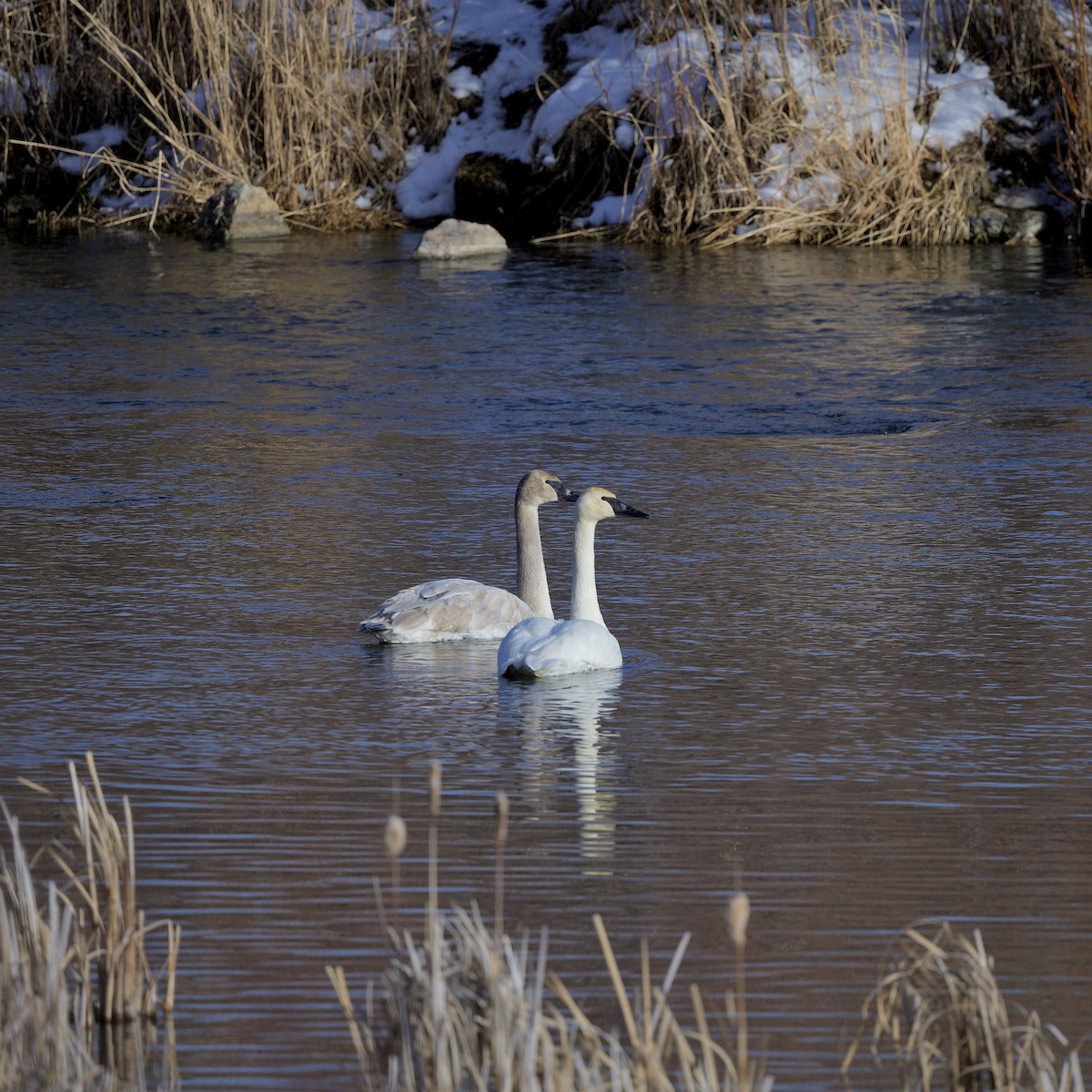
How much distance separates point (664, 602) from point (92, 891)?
14.1 feet

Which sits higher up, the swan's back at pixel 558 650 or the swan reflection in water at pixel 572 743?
the swan's back at pixel 558 650

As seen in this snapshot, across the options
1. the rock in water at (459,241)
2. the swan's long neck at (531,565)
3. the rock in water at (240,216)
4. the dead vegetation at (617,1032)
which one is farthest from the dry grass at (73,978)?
the rock in water at (240,216)

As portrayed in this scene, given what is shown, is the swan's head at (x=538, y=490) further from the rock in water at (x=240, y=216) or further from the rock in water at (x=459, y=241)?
the rock in water at (x=240, y=216)

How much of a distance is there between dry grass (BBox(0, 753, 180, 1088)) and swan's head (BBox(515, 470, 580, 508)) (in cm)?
391

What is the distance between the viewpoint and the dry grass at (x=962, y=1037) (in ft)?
11.8

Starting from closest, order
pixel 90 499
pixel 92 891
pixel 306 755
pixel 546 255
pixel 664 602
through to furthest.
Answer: pixel 92 891 → pixel 306 755 → pixel 664 602 → pixel 90 499 → pixel 546 255

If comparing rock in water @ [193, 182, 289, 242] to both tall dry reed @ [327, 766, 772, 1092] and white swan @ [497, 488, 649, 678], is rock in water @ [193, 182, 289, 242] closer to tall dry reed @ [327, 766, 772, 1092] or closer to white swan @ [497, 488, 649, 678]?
white swan @ [497, 488, 649, 678]

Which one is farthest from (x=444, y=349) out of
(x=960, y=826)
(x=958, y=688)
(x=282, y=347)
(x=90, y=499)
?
(x=960, y=826)

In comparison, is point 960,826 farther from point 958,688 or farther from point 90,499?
point 90,499

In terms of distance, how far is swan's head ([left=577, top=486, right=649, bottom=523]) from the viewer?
307 inches

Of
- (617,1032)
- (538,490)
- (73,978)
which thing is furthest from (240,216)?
(617,1032)

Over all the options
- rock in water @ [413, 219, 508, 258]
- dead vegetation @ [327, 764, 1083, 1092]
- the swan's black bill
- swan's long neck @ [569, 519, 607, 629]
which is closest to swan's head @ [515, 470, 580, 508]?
the swan's black bill

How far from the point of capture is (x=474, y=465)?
10758 mm

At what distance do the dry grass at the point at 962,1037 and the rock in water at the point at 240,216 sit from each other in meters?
16.9
